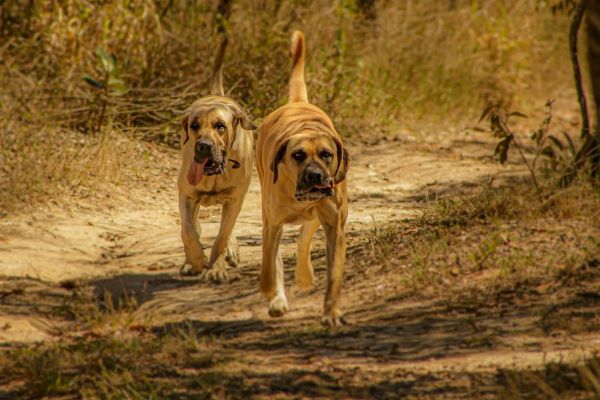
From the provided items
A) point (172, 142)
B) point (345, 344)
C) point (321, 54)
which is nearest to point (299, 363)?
point (345, 344)

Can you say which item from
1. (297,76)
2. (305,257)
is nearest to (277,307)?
(305,257)

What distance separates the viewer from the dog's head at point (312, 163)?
5301 mm

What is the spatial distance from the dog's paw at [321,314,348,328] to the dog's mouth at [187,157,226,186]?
61.4 inches

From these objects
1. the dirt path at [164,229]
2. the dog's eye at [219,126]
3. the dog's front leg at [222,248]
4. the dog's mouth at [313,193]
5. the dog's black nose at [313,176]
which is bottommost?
the dirt path at [164,229]

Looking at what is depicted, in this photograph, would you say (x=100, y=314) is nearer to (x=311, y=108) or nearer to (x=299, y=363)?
(x=299, y=363)

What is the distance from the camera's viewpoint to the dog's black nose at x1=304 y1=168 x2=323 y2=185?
528cm

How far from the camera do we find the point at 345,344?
5051 mm

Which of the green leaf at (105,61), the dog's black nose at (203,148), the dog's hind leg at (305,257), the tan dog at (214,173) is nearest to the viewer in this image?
the dog's hind leg at (305,257)

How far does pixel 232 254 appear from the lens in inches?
277

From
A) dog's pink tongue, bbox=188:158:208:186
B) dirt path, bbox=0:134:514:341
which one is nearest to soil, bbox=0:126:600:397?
dirt path, bbox=0:134:514:341

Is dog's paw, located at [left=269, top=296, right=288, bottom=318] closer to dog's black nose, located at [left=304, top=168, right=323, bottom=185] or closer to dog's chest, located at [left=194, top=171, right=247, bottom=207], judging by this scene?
dog's black nose, located at [left=304, top=168, right=323, bottom=185]

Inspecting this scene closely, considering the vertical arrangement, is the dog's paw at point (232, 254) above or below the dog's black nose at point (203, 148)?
below

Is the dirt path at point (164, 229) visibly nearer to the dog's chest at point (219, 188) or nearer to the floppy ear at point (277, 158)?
the dog's chest at point (219, 188)

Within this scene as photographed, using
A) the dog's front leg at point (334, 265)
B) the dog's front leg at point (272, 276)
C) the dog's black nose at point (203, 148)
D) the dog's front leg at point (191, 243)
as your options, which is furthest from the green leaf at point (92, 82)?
the dog's front leg at point (334, 265)
